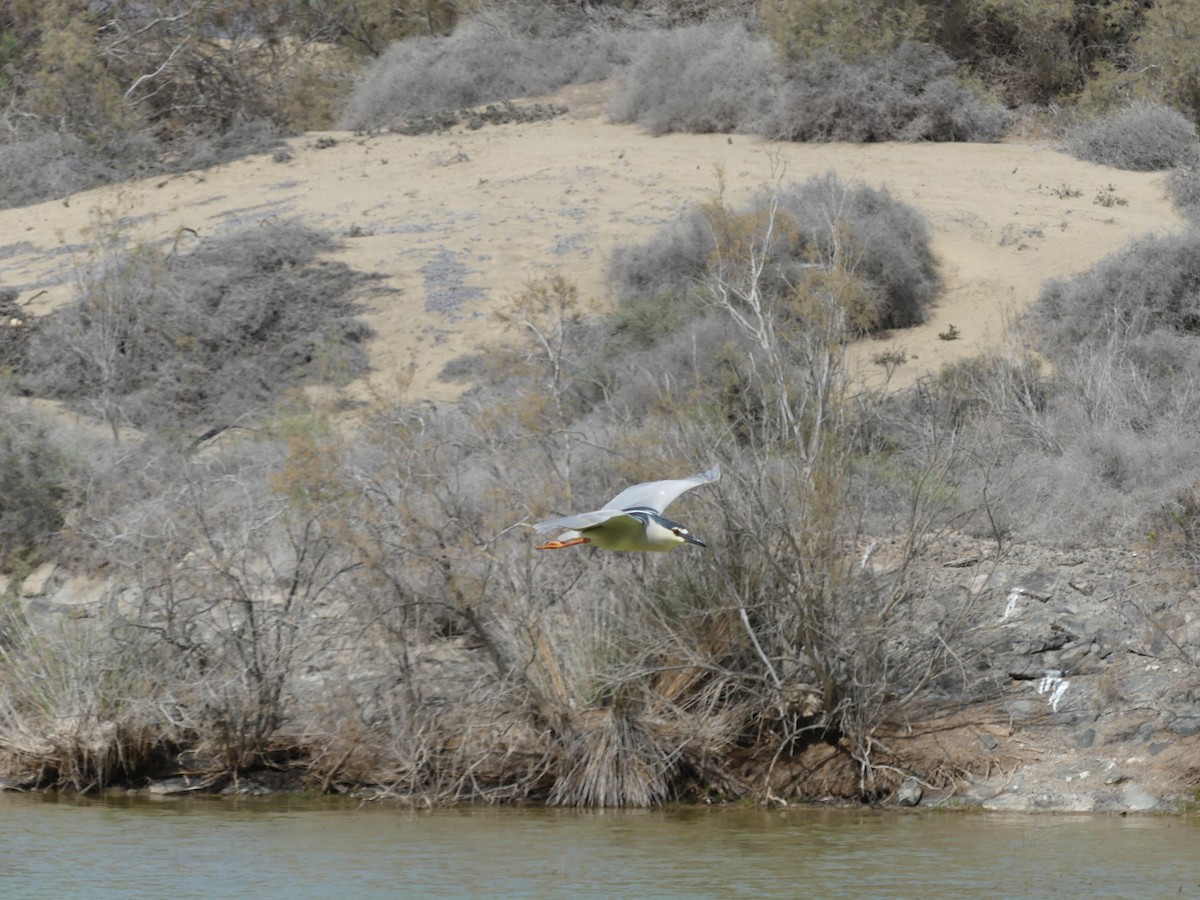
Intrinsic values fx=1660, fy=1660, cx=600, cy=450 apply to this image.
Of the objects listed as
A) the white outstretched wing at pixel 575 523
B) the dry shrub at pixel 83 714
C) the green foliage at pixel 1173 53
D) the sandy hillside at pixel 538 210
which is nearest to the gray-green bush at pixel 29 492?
the dry shrub at pixel 83 714

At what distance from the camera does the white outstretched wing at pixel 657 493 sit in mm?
9359

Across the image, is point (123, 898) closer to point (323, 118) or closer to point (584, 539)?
point (584, 539)

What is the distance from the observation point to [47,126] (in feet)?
99.7

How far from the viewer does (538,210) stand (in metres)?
24.5

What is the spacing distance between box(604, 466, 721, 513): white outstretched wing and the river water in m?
2.02

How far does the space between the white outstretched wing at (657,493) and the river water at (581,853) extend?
6.62 ft

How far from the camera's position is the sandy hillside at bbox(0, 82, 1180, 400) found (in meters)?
21.3

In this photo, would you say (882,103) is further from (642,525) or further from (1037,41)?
(642,525)

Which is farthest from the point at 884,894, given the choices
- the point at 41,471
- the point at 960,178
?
the point at 960,178

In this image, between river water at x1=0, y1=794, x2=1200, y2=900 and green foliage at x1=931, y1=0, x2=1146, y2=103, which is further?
green foliage at x1=931, y1=0, x2=1146, y2=103

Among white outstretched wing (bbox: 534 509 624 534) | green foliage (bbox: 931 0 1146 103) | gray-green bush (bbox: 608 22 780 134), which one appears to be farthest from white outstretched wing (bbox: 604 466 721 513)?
green foliage (bbox: 931 0 1146 103)

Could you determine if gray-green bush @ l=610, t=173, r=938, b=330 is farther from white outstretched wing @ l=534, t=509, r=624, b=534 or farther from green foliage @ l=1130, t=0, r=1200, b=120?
white outstretched wing @ l=534, t=509, r=624, b=534

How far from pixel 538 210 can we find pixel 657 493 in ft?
50.7

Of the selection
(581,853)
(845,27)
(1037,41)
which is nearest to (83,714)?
(581,853)
